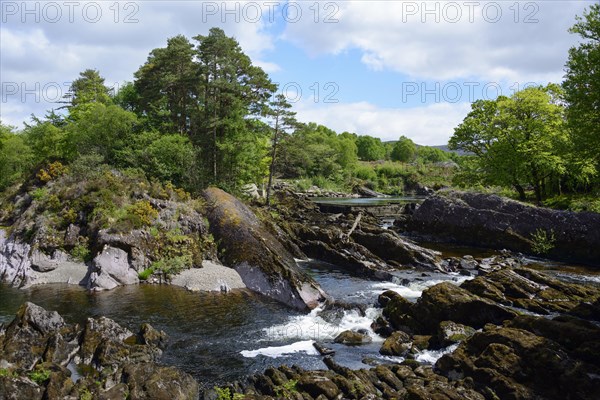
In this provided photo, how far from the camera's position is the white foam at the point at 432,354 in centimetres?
1659

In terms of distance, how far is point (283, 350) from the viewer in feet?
57.6

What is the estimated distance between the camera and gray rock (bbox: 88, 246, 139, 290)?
24.9m

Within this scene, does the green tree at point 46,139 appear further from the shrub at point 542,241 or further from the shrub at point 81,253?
the shrub at point 542,241

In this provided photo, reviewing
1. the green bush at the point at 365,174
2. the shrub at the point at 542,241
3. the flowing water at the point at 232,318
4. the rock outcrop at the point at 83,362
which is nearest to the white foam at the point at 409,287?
the flowing water at the point at 232,318

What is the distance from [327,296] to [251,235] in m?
7.73

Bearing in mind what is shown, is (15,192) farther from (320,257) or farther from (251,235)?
(320,257)

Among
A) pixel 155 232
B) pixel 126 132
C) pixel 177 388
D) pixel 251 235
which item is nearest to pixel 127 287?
pixel 155 232

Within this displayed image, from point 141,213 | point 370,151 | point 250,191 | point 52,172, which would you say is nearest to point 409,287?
point 141,213

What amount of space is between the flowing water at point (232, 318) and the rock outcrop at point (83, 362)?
3.67 feet

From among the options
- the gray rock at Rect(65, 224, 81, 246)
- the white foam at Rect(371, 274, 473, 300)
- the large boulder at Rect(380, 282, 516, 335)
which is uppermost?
the gray rock at Rect(65, 224, 81, 246)

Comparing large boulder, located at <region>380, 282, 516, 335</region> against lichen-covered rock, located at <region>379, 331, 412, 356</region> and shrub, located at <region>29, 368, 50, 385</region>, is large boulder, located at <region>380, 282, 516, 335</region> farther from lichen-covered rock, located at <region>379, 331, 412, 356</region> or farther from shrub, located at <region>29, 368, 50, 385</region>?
shrub, located at <region>29, 368, 50, 385</region>

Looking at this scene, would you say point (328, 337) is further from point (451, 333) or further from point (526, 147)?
point (526, 147)

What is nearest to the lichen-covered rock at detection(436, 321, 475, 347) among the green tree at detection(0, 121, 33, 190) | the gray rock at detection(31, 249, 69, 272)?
the gray rock at detection(31, 249, 69, 272)

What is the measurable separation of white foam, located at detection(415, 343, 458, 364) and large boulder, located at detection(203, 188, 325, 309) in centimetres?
716
